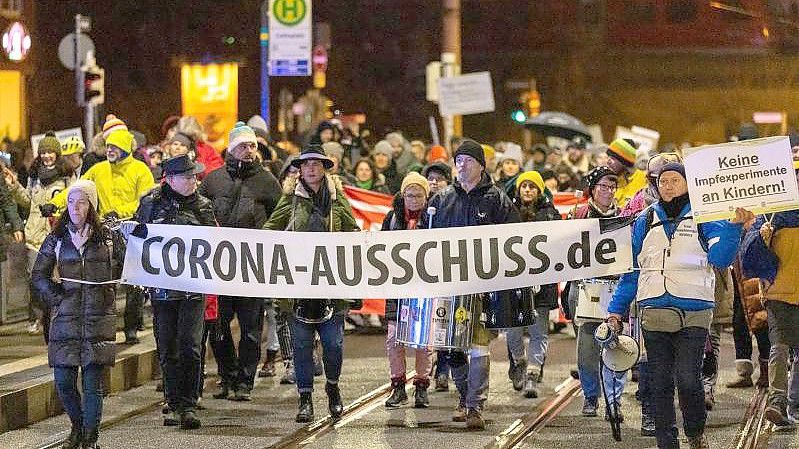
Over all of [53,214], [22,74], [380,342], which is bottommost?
[380,342]

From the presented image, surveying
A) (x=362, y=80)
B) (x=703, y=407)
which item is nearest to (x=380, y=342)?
(x=703, y=407)

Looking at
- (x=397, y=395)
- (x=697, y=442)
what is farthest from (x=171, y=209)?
(x=697, y=442)

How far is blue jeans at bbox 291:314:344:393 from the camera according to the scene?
12250 millimetres

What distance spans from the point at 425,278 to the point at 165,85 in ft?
132

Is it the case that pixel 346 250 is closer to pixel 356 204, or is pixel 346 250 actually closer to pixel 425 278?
pixel 425 278

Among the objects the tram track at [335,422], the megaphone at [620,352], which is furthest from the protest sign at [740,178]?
the tram track at [335,422]

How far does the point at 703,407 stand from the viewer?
1012cm

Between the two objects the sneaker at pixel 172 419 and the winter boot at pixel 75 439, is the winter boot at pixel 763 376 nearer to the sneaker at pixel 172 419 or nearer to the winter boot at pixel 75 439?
the sneaker at pixel 172 419

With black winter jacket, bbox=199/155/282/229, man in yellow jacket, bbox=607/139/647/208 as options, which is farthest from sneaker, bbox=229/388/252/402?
man in yellow jacket, bbox=607/139/647/208

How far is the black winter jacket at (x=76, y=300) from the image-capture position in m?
10.8

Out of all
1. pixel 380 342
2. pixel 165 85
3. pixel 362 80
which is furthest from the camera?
pixel 362 80

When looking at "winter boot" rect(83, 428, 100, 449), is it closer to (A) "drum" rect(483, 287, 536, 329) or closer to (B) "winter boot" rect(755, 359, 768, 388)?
(A) "drum" rect(483, 287, 536, 329)

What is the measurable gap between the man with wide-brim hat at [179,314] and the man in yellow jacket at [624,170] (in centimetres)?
337

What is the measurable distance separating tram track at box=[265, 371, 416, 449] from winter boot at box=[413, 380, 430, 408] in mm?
292
